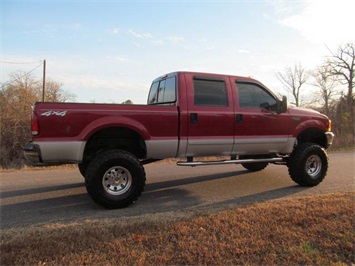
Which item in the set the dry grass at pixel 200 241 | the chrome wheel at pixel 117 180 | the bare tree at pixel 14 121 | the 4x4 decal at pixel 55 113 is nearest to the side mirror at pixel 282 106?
the dry grass at pixel 200 241

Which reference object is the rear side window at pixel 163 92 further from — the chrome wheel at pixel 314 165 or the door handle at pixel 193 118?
the chrome wheel at pixel 314 165

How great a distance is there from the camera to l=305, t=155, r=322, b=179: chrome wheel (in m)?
7.24

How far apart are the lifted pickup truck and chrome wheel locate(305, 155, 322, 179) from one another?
20 mm

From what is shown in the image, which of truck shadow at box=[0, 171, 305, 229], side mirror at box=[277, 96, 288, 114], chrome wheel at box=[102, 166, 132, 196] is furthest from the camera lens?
side mirror at box=[277, 96, 288, 114]

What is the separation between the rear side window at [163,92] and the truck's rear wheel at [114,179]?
1571 mm

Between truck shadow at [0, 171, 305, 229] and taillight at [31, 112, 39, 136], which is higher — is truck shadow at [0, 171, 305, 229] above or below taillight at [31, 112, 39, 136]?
below

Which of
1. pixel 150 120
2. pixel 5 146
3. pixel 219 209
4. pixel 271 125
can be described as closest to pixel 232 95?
pixel 271 125

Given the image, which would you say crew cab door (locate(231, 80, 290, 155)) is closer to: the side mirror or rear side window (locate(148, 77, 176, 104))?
the side mirror

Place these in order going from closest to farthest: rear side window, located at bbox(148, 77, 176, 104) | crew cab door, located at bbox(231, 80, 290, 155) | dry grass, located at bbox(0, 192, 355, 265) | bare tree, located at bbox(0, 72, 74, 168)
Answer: dry grass, located at bbox(0, 192, 355, 265), rear side window, located at bbox(148, 77, 176, 104), crew cab door, located at bbox(231, 80, 290, 155), bare tree, located at bbox(0, 72, 74, 168)

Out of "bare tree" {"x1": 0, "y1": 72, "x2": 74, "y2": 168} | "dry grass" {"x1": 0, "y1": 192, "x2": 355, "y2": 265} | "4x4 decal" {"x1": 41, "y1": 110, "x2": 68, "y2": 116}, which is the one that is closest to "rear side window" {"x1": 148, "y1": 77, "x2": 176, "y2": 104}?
"4x4 decal" {"x1": 41, "y1": 110, "x2": 68, "y2": 116}

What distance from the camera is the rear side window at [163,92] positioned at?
6.48 m

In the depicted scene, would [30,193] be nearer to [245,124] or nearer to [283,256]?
[245,124]

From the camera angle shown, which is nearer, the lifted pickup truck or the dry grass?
the dry grass

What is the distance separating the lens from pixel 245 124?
6.63m
